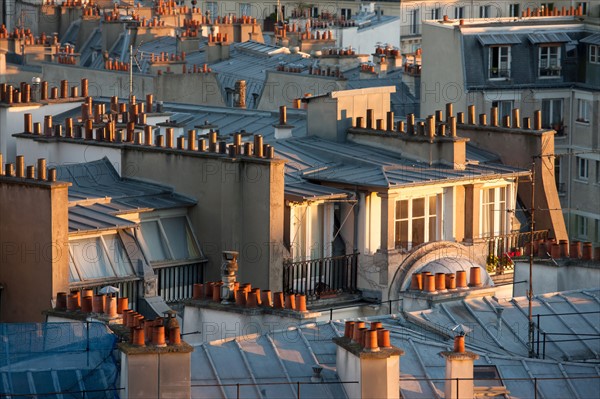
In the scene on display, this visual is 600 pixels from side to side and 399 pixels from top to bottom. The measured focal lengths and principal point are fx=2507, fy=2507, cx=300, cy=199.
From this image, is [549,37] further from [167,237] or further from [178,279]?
[178,279]

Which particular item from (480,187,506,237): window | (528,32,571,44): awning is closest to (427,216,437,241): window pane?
(480,187,506,237): window

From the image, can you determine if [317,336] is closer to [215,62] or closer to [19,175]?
[19,175]

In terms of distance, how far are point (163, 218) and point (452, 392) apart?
13298mm

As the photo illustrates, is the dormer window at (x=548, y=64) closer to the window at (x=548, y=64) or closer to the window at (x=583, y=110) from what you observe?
the window at (x=548, y=64)

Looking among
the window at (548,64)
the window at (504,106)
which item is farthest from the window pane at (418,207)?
the window at (548,64)

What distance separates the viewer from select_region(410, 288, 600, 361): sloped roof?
39062 mm

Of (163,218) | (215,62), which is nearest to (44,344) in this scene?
(163,218)

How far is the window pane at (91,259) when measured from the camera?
43.5m

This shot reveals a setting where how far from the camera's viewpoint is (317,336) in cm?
3634

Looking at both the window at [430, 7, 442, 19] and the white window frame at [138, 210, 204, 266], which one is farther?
the window at [430, 7, 442, 19]

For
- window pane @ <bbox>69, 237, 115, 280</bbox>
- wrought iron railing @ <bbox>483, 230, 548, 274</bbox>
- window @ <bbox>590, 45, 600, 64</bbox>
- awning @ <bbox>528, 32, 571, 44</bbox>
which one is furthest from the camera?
window @ <bbox>590, 45, 600, 64</bbox>

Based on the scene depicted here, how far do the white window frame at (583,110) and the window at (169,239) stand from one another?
29586 mm

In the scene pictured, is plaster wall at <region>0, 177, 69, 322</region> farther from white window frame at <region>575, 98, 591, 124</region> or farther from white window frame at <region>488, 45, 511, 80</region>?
white window frame at <region>575, 98, 591, 124</region>

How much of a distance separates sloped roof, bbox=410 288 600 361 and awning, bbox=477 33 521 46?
31728 mm
